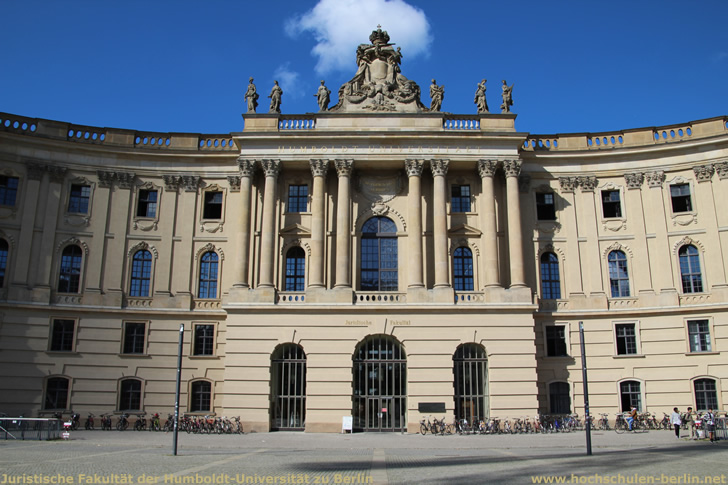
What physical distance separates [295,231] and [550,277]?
57.0 feet

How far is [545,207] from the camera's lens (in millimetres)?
45219

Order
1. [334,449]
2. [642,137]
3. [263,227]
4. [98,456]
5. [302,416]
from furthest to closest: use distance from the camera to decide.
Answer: [642,137], [263,227], [302,416], [334,449], [98,456]

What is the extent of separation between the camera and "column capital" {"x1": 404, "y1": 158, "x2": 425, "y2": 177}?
42.4 meters

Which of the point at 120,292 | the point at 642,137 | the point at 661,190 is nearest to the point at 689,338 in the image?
the point at 661,190

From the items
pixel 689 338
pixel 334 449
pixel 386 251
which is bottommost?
pixel 334 449

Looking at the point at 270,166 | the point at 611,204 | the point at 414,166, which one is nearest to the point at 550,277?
the point at 611,204

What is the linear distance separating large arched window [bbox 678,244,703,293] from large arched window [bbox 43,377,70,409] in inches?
1574

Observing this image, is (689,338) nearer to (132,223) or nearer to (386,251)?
(386,251)

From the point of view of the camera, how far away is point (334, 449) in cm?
2864

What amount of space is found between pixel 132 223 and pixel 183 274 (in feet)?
16.5

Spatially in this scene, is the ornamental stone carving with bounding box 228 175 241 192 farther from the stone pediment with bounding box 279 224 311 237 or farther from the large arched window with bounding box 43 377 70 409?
the large arched window with bounding box 43 377 70 409

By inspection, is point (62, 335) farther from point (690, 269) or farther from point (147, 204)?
point (690, 269)

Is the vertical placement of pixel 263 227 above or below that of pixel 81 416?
above

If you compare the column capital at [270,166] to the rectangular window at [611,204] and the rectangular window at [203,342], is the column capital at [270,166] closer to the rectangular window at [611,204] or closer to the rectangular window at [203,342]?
the rectangular window at [203,342]
